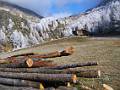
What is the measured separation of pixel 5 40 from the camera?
6812cm

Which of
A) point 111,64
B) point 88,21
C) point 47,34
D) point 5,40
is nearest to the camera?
point 111,64

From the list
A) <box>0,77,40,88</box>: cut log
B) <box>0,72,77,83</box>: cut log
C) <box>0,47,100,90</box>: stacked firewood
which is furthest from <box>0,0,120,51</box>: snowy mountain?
<box>0,77,40,88</box>: cut log

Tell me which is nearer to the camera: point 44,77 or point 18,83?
point 44,77

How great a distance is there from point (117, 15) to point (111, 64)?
120 ft

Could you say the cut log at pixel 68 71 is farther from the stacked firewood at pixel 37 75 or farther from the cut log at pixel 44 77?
the cut log at pixel 44 77

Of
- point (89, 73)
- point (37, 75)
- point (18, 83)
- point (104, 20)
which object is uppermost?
point (104, 20)

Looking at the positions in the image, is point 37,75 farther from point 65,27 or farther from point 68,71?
point 65,27

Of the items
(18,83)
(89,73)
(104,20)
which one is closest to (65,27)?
(104,20)

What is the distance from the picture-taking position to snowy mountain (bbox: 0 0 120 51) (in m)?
55.1

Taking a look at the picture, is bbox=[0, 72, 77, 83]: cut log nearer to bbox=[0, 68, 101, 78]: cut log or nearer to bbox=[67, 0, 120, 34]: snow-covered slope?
bbox=[0, 68, 101, 78]: cut log

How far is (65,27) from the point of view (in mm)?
75250

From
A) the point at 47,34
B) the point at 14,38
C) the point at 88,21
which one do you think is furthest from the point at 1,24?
the point at 88,21

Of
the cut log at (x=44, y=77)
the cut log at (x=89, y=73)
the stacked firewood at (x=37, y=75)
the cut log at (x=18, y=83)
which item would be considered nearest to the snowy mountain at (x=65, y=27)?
the stacked firewood at (x=37, y=75)

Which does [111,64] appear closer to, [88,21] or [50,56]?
[50,56]
